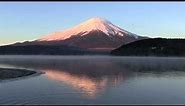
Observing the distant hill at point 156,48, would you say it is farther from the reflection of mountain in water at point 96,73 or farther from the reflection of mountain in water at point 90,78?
the reflection of mountain in water at point 90,78

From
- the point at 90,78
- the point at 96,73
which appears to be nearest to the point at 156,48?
the point at 96,73

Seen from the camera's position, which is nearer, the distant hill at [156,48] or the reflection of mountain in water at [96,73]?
the reflection of mountain in water at [96,73]

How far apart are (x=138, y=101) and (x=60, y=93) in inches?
190

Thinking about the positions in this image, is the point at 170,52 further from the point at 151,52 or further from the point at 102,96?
the point at 102,96

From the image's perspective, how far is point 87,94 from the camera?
20188mm

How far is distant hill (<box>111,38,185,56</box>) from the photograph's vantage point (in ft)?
501

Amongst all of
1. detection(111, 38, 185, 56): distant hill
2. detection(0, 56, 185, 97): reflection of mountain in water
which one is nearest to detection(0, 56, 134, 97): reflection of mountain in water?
detection(0, 56, 185, 97): reflection of mountain in water

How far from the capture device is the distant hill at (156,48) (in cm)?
15275

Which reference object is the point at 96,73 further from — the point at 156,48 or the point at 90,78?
the point at 156,48

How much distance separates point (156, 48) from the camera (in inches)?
6334

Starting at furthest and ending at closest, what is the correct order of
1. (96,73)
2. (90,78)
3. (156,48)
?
A: (156,48)
(96,73)
(90,78)

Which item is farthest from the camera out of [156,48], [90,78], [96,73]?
[156,48]

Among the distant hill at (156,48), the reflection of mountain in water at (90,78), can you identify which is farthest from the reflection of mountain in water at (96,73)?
the distant hill at (156,48)

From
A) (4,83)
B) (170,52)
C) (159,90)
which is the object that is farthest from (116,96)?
(170,52)
